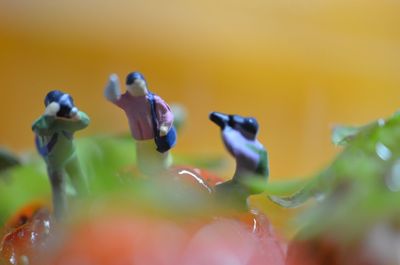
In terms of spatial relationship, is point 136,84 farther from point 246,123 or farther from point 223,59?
point 223,59

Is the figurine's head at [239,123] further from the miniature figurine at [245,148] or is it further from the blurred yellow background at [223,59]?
the blurred yellow background at [223,59]

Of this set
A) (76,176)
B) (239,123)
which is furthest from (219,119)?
(76,176)

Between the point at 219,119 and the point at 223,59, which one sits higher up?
the point at 219,119

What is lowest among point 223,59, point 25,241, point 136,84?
point 223,59

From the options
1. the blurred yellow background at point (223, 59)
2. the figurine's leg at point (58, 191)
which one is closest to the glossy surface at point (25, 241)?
the figurine's leg at point (58, 191)

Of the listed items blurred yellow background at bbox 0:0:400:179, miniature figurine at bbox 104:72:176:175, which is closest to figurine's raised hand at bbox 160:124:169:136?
miniature figurine at bbox 104:72:176:175

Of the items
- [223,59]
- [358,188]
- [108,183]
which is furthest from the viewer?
[223,59]

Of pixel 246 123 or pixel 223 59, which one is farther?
pixel 223 59
